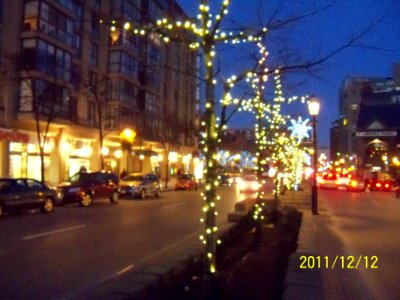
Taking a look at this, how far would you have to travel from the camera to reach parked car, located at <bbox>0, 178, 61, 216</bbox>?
21.6 meters

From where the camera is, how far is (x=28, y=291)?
8.94 m

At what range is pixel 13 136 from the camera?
3747 cm

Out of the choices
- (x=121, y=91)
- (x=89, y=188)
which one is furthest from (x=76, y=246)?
(x=121, y=91)

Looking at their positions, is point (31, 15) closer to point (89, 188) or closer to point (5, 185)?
point (89, 188)

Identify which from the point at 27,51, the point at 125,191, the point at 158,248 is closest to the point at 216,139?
the point at 158,248

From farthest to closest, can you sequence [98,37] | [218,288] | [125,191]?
[98,37], [125,191], [218,288]

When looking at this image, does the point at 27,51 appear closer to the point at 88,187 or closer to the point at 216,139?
the point at 88,187

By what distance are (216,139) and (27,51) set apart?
33.2m

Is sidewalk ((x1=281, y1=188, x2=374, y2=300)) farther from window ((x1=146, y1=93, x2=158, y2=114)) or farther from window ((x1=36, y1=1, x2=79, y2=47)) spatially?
window ((x1=146, y1=93, x2=158, y2=114))

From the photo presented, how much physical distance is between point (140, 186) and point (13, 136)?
8.79 meters

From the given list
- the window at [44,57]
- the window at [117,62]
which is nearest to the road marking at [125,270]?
the window at [44,57]

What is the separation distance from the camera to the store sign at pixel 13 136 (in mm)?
36500
